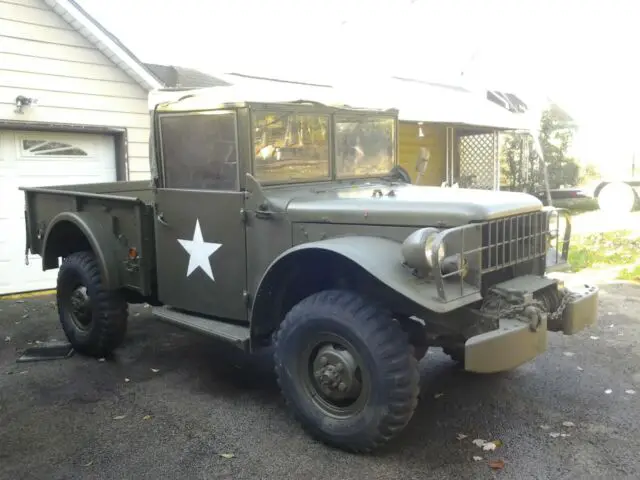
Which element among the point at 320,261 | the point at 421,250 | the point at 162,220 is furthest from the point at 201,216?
the point at 421,250

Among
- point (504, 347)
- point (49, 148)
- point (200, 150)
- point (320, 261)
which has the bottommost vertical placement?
point (504, 347)

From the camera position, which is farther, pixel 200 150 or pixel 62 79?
pixel 62 79

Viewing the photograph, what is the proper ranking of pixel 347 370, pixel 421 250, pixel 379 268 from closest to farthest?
pixel 421 250 < pixel 379 268 < pixel 347 370

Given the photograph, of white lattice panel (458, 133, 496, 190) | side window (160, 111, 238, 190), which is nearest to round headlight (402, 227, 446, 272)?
side window (160, 111, 238, 190)

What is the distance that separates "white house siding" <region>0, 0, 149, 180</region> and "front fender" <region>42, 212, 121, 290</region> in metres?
2.72

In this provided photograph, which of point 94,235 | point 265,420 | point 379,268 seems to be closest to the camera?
point 379,268

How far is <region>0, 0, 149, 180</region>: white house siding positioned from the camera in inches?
288

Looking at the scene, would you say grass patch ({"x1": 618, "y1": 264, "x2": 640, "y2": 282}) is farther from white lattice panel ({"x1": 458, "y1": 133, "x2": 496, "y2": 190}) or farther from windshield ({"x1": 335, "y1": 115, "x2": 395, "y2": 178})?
white lattice panel ({"x1": 458, "y1": 133, "x2": 496, "y2": 190})

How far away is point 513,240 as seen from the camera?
373cm

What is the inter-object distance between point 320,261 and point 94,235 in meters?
2.09

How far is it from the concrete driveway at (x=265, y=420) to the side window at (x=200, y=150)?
1.49m

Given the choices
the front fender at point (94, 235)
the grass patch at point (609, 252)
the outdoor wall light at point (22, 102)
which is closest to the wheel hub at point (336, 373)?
the front fender at point (94, 235)

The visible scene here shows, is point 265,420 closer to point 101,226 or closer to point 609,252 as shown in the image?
point 101,226

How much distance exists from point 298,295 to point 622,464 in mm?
2073
